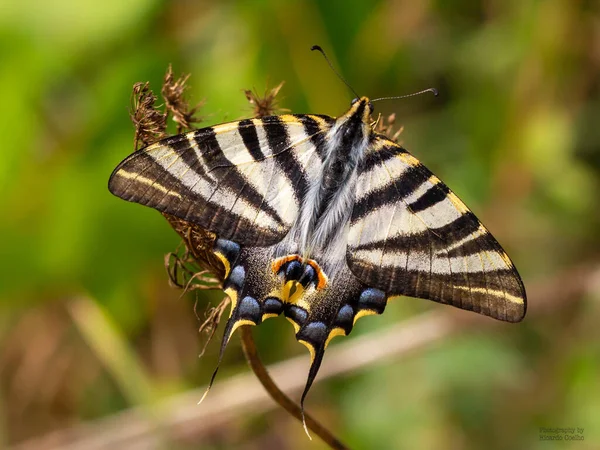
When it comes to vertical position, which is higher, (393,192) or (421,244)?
(393,192)

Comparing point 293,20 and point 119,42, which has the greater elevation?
point 119,42

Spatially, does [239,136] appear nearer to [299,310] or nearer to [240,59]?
[299,310]

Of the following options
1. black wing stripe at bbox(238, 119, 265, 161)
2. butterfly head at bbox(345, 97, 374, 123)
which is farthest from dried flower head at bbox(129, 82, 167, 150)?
butterfly head at bbox(345, 97, 374, 123)

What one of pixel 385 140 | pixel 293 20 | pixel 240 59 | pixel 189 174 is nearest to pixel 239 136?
pixel 189 174

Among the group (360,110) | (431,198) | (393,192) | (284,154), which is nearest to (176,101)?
A: (284,154)

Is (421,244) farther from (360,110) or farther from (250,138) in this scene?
(250,138)

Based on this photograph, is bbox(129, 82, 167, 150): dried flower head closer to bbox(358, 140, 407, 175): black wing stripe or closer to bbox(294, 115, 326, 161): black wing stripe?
bbox(294, 115, 326, 161): black wing stripe

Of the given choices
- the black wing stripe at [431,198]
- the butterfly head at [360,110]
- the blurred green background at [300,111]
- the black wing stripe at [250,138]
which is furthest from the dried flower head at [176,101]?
the blurred green background at [300,111]
